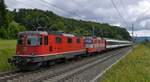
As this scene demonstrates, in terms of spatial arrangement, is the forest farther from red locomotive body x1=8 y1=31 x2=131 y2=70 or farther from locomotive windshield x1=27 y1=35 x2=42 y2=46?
locomotive windshield x1=27 y1=35 x2=42 y2=46

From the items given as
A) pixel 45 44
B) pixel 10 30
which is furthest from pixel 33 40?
pixel 10 30

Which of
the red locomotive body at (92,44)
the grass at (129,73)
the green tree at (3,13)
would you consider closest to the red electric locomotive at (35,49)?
the grass at (129,73)

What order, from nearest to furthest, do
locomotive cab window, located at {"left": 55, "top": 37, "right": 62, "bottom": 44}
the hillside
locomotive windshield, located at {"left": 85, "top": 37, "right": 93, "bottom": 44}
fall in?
1. locomotive cab window, located at {"left": 55, "top": 37, "right": 62, "bottom": 44}
2. locomotive windshield, located at {"left": 85, "top": 37, "right": 93, "bottom": 44}
3. the hillside

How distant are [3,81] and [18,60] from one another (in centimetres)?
524

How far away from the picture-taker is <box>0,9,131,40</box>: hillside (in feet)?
220

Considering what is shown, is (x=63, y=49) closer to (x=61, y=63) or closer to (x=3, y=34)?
(x=61, y=63)

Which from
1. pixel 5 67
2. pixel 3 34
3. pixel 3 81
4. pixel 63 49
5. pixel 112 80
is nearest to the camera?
pixel 112 80

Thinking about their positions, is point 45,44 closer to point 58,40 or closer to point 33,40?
point 33,40

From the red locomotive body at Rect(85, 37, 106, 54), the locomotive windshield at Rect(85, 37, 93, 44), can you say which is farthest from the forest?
the locomotive windshield at Rect(85, 37, 93, 44)

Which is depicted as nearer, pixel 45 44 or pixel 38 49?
pixel 38 49

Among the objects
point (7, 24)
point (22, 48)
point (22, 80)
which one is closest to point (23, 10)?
point (7, 24)

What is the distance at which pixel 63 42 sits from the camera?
92.9ft

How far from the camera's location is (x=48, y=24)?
211ft

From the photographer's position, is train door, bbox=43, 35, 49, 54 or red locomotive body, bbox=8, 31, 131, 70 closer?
red locomotive body, bbox=8, 31, 131, 70
